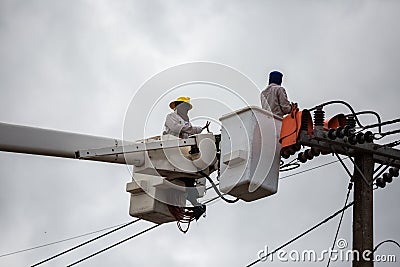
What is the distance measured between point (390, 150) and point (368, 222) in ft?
3.15

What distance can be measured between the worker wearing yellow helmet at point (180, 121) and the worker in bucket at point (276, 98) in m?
0.96

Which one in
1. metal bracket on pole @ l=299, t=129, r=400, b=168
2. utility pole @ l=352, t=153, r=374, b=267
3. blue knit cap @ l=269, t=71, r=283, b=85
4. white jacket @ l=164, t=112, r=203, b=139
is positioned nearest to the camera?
utility pole @ l=352, t=153, r=374, b=267

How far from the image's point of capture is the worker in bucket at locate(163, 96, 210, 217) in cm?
1323

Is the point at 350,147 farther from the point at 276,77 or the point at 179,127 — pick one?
the point at 179,127

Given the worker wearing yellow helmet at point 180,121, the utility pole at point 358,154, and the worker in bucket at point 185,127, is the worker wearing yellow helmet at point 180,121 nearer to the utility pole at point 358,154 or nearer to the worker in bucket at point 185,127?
the worker in bucket at point 185,127

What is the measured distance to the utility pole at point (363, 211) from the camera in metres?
11.1

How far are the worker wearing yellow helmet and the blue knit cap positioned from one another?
1.01m

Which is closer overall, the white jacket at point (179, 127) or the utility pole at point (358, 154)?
the utility pole at point (358, 154)

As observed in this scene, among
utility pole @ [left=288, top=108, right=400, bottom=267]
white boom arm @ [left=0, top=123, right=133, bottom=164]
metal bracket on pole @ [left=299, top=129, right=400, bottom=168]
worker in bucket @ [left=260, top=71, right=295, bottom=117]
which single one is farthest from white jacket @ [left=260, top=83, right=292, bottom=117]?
white boom arm @ [left=0, top=123, right=133, bottom=164]

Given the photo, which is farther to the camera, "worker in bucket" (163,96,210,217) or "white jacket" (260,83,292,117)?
"worker in bucket" (163,96,210,217)

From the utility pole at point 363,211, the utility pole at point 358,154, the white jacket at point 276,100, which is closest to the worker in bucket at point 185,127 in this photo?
the white jacket at point 276,100

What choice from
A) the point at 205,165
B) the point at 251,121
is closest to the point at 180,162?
the point at 205,165

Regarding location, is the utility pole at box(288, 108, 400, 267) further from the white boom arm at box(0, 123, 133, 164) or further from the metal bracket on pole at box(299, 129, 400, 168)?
the white boom arm at box(0, 123, 133, 164)

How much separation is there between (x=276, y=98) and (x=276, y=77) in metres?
0.35
